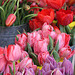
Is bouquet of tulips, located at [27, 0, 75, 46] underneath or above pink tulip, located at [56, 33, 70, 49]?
above

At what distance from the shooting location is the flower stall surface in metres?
0.38

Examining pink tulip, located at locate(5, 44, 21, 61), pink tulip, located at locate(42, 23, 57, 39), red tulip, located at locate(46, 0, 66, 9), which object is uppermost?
red tulip, located at locate(46, 0, 66, 9)

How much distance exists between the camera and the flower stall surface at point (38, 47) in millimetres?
383

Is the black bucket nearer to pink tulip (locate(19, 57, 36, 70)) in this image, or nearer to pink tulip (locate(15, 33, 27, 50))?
pink tulip (locate(15, 33, 27, 50))

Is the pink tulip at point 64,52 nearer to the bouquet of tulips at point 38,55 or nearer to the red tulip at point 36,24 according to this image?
the bouquet of tulips at point 38,55

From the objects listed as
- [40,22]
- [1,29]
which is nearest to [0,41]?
[1,29]

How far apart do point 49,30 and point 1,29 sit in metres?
0.32

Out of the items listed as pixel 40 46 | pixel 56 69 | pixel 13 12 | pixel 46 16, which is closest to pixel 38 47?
pixel 40 46

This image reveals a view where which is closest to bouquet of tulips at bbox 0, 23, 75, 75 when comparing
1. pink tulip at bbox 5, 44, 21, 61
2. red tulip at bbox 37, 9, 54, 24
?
pink tulip at bbox 5, 44, 21, 61

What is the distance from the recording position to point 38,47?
19.8 inches

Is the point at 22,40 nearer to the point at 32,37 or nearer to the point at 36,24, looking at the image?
the point at 32,37

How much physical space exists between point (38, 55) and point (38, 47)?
1.1 inches

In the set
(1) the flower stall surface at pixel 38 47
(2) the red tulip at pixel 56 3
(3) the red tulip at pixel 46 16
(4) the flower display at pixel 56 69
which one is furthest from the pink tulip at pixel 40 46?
(2) the red tulip at pixel 56 3

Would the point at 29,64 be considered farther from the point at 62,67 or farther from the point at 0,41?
the point at 0,41
